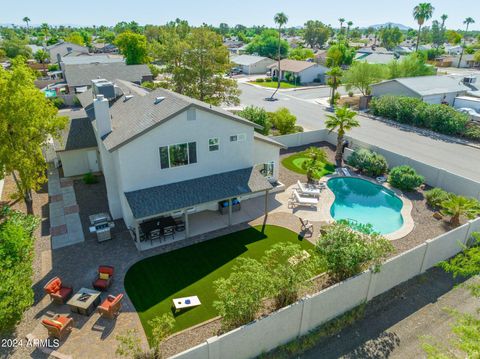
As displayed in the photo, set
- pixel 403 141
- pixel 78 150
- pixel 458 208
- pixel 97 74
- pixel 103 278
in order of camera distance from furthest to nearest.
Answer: pixel 97 74
pixel 403 141
pixel 78 150
pixel 458 208
pixel 103 278

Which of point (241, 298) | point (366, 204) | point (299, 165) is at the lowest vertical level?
point (366, 204)

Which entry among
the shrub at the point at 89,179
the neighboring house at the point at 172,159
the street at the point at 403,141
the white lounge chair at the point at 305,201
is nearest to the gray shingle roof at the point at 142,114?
the neighboring house at the point at 172,159

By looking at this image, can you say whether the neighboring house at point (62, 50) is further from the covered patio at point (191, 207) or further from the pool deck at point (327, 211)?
the pool deck at point (327, 211)

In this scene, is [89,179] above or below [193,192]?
below

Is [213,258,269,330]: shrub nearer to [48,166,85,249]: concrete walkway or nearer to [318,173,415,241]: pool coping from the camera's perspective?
[318,173,415,241]: pool coping

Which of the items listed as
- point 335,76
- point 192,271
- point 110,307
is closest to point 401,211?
point 192,271

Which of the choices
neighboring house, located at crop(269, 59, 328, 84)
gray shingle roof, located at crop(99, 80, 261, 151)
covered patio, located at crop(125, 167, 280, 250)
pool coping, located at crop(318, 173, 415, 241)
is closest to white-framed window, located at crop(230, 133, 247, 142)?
gray shingle roof, located at crop(99, 80, 261, 151)

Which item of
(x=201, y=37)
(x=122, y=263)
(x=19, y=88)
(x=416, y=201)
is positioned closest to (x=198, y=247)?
(x=122, y=263)

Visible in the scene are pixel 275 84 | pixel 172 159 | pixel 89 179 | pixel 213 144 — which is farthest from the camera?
pixel 275 84

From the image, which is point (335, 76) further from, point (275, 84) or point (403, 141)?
point (275, 84)

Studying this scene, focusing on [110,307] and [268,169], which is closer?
[110,307]
